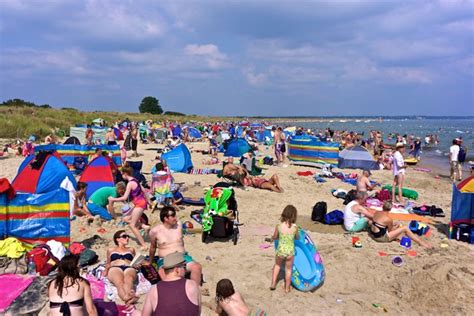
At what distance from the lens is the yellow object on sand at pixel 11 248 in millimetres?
5430

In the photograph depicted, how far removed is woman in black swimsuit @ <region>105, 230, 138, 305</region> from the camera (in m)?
4.56

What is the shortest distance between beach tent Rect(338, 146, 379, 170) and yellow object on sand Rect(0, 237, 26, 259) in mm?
12100

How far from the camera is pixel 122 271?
4.71 metres

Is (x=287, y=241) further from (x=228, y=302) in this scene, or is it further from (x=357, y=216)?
(x=357, y=216)

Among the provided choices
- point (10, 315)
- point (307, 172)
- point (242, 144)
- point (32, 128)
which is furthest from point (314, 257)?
point (32, 128)

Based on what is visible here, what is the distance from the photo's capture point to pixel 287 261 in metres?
4.99

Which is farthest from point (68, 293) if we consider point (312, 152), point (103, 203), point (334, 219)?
point (312, 152)

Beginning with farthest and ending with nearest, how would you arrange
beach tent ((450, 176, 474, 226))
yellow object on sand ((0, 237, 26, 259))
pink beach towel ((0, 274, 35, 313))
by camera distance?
beach tent ((450, 176, 474, 226))
yellow object on sand ((0, 237, 26, 259))
pink beach towel ((0, 274, 35, 313))

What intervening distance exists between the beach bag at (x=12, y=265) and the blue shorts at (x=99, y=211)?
Result: 8.19 ft

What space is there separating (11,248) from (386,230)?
5.84m

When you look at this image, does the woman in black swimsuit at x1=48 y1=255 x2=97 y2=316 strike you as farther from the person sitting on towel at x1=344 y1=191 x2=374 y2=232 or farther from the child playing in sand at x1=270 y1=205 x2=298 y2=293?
the person sitting on towel at x1=344 y1=191 x2=374 y2=232

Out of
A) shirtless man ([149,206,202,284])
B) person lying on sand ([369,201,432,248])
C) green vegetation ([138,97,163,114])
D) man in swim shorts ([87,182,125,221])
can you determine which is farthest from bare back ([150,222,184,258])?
green vegetation ([138,97,163,114])

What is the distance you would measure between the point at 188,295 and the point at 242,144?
50.7ft

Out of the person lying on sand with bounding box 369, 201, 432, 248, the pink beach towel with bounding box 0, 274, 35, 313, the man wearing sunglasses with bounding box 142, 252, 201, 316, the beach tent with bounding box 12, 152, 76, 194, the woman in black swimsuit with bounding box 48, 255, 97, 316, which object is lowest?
the pink beach towel with bounding box 0, 274, 35, 313
